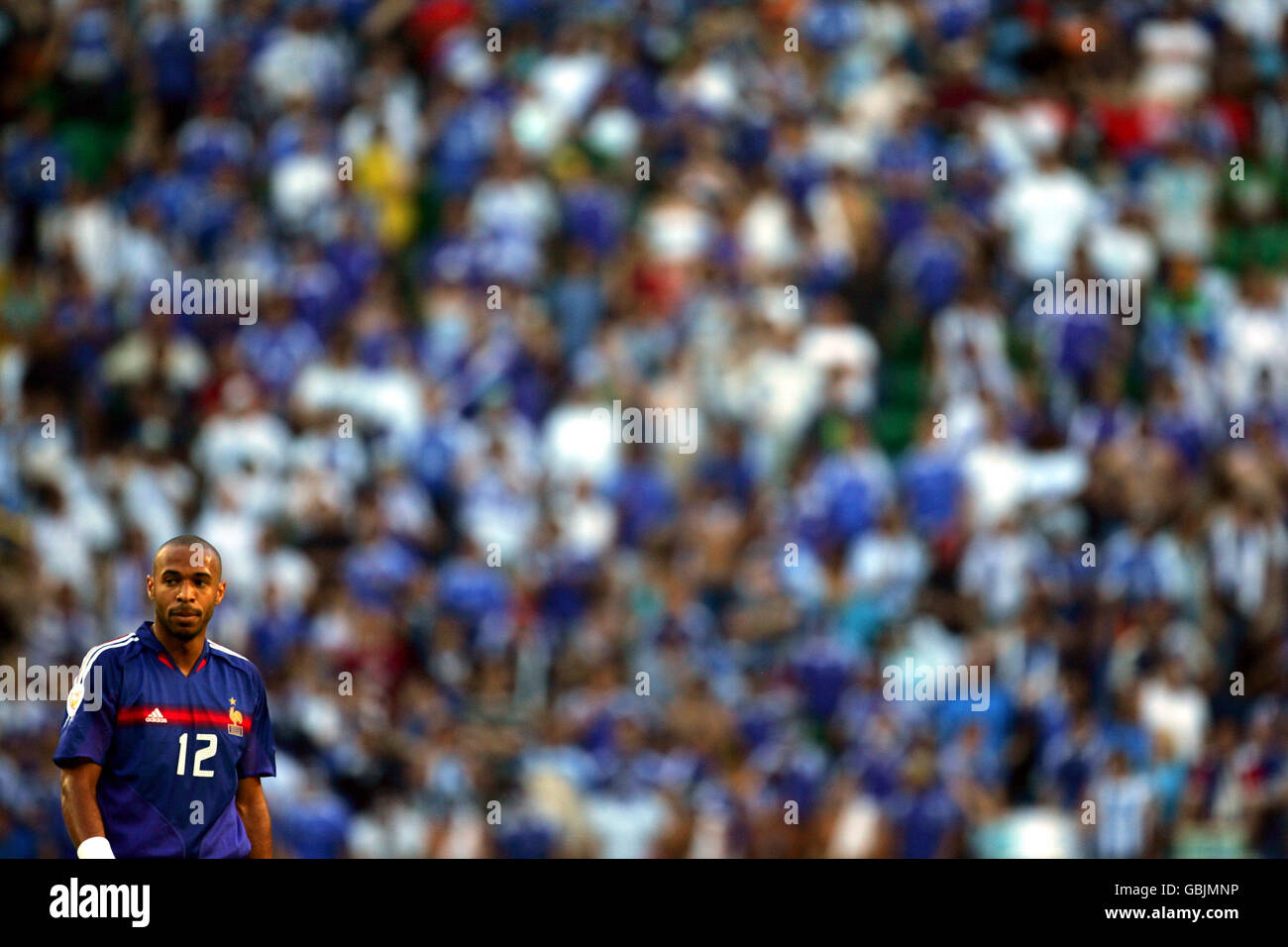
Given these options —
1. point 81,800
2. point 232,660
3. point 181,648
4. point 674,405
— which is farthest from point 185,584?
point 674,405

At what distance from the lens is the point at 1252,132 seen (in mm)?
11961

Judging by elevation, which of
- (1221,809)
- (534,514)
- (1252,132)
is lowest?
(1221,809)

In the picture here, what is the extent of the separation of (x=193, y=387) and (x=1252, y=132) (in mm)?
6023

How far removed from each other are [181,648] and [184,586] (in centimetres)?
18

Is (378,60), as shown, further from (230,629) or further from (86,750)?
(86,750)

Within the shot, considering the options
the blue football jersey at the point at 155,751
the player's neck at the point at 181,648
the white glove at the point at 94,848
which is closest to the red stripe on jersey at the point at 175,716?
the blue football jersey at the point at 155,751

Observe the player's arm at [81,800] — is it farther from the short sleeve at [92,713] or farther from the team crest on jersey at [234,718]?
the team crest on jersey at [234,718]

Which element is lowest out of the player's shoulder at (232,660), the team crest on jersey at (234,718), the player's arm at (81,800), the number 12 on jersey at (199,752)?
the player's arm at (81,800)

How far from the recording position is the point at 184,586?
499 centimetres

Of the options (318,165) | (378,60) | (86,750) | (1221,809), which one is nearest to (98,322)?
(318,165)

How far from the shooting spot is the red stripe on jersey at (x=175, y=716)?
196 inches

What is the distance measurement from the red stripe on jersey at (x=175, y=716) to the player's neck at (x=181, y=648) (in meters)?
0.11

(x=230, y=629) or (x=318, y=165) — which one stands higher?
(x=318, y=165)

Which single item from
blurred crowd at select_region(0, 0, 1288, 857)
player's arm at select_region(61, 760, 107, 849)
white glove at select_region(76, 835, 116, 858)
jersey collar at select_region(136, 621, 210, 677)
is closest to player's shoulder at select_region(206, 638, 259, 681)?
jersey collar at select_region(136, 621, 210, 677)
